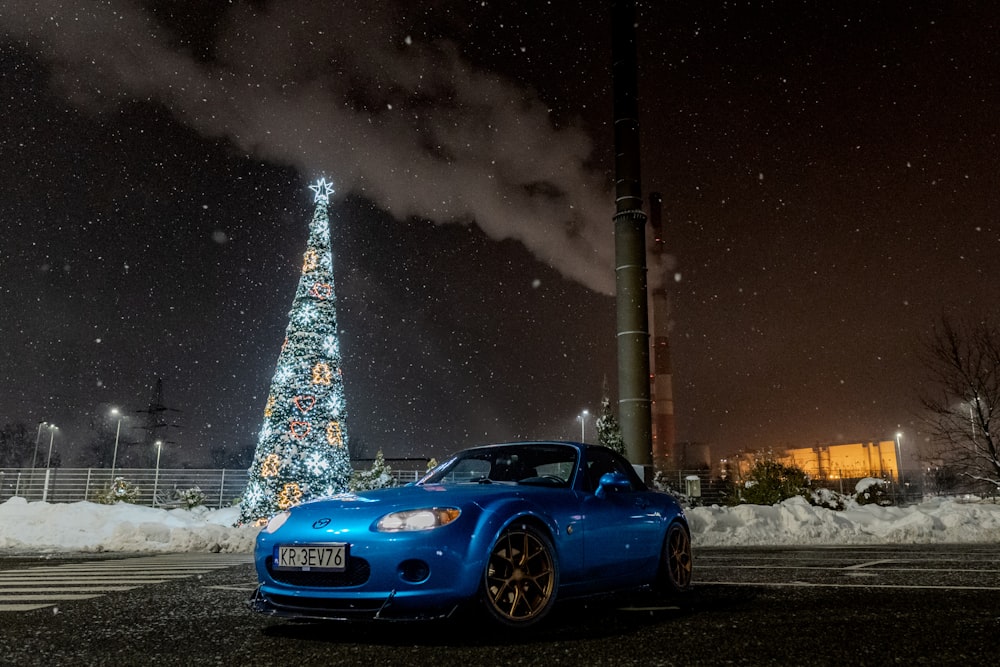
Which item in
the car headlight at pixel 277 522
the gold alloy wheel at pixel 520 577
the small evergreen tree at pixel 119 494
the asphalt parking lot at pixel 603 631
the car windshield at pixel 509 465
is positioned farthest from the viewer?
the small evergreen tree at pixel 119 494

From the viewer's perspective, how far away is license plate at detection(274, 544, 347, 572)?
439cm

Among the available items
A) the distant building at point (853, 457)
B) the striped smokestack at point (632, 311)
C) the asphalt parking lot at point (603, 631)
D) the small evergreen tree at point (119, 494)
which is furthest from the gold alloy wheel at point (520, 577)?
the distant building at point (853, 457)

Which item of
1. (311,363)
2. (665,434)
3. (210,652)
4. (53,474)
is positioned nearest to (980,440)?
(311,363)

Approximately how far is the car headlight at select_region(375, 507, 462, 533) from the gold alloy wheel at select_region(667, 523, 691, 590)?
2.52 m

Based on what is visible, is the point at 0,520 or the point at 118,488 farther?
the point at 118,488

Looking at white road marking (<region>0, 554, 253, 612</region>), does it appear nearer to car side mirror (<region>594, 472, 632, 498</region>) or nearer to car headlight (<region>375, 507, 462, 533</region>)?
car headlight (<region>375, 507, 462, 533</region>)

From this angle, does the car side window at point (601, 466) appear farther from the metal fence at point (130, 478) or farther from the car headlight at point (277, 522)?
the metal fence at point (130, 478)

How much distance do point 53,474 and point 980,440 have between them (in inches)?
1291

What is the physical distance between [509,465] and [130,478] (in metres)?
27.5

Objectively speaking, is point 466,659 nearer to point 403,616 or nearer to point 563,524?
point 403,616

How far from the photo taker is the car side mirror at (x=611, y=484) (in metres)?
5.51

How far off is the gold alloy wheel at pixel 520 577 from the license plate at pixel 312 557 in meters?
0.83

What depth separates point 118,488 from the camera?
82.4 ft

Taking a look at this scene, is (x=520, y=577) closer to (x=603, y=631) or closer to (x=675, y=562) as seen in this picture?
(x=603, y=631)
